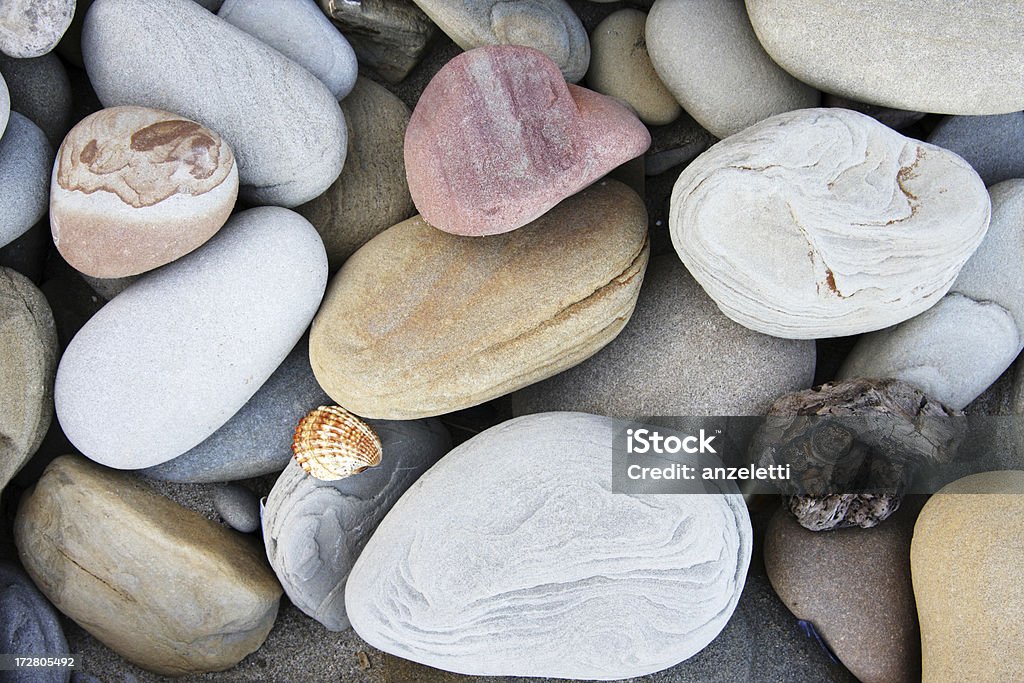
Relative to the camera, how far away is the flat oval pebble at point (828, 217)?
1.44 m

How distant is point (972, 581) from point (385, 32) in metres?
1.61

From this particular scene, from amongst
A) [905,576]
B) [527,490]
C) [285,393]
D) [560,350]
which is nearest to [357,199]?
[285,393]

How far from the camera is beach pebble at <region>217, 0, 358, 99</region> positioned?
5.46ft

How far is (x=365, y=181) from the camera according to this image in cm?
178

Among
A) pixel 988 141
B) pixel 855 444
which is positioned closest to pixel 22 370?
pixel 855 444

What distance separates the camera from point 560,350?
1641 mm

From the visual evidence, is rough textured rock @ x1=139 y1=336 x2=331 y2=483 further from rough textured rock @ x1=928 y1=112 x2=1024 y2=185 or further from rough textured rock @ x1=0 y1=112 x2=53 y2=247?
rough textured rock @ x1=928 y1=112 x2=1024 y2=185

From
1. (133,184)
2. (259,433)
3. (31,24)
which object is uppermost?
(31,24)

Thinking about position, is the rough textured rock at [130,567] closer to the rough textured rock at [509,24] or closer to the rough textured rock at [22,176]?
the rough textured rock at [22,176]

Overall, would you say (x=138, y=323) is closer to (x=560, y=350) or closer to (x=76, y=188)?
(x=76, y=188)

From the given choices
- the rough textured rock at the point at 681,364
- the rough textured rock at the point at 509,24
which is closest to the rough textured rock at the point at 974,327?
the rough textured rock at the point at 681,364

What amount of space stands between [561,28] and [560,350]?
0.69m

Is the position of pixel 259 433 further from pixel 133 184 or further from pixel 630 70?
pixel 630 70

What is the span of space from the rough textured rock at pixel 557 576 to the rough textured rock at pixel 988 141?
0.93 m
